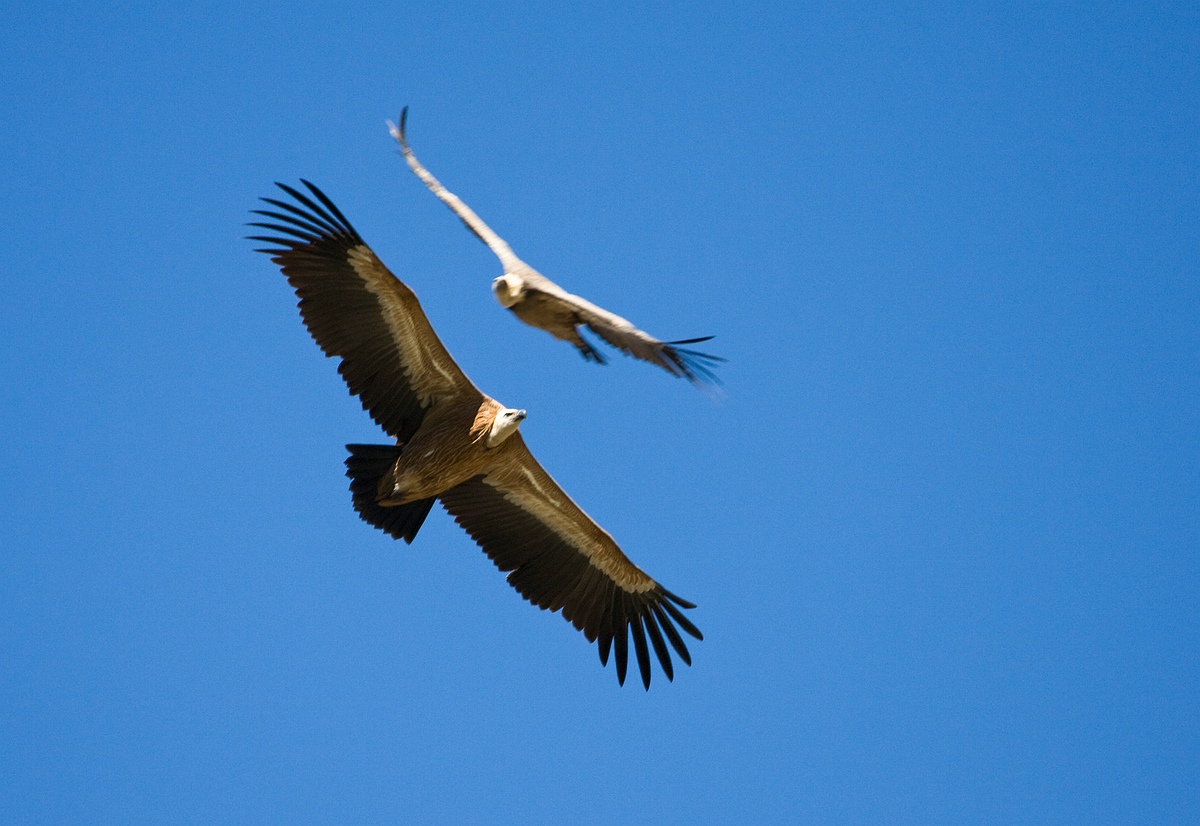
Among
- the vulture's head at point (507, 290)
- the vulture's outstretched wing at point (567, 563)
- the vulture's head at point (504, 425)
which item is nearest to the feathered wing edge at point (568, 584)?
the vulture's outstretched wing at point (567, 563)

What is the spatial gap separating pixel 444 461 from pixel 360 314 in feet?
4.31

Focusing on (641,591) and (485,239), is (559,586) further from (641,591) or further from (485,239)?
(485,239)

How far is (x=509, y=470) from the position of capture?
37.4ft

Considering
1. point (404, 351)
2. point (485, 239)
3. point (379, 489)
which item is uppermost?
point (485, 239)

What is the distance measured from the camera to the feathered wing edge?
1160cm

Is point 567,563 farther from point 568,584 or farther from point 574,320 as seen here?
point 574,320

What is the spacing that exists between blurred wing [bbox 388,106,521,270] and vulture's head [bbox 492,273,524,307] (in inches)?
23.5

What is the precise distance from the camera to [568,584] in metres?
11.7

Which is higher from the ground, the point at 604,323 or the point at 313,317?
the point at 604,323

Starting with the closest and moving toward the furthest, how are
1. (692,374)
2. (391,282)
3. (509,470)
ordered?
(692,374) < (391,282) < (509,470)

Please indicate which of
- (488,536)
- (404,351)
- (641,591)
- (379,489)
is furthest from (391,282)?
(641,591)

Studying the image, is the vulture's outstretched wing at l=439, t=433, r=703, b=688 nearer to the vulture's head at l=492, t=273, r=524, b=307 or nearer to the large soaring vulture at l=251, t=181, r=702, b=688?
the large soaring vulture at l=251, t=181, r=702, b=688

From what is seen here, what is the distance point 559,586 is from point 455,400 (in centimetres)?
193

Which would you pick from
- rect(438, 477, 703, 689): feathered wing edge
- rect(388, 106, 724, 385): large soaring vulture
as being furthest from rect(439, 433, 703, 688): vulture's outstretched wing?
rect(388, 106, 724, 385): large soaring vulture
